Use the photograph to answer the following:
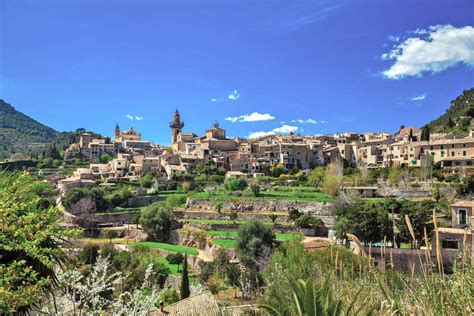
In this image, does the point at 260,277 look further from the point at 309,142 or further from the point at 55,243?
the point at 309,142

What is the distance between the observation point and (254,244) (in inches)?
998

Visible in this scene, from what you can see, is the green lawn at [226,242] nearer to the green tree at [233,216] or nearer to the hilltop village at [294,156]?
the green tree at [233,216]

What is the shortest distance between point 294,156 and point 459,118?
3057cm

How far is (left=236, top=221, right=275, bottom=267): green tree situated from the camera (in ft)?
82.2

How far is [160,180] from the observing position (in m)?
52.8

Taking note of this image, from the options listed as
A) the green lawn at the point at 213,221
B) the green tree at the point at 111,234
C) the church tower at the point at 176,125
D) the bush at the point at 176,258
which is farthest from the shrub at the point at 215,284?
the church tower at the point at 176,125

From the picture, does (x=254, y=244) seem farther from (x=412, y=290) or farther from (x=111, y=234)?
(x=412, y=290)

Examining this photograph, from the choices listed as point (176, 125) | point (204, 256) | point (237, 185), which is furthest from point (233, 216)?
point (176, 125)

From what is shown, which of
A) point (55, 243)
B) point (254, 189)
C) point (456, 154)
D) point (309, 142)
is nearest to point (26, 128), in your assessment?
point (309, 142)

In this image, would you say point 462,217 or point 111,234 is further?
point 111,234

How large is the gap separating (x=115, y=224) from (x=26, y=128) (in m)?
121

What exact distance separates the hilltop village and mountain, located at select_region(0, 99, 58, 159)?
182 feet

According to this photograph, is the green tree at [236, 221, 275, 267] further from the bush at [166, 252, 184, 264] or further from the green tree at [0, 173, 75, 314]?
the green tree at [0, 173, 75, 314]

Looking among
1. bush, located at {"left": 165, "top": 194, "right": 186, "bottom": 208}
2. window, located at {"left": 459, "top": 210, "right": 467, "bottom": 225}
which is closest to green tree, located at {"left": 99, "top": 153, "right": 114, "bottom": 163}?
bush, located at {"left": 165, "top": 194, "right": 186, "bottom": 208}
